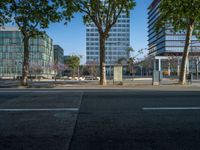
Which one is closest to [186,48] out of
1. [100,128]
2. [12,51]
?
[100,128]

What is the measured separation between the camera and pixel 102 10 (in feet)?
84.9

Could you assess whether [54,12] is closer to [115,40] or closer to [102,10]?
[102,10]

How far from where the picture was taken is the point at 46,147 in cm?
495

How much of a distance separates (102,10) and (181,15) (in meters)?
7.28

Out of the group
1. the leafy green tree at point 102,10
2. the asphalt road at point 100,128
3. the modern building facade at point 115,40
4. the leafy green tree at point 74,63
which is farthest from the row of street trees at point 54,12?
the modern building facade at point 115,40

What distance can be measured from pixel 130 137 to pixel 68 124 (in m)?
1.84

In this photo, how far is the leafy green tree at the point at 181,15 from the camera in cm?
2405

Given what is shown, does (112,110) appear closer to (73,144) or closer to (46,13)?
(73,144)

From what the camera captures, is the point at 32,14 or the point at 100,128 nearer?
the point at 100,128

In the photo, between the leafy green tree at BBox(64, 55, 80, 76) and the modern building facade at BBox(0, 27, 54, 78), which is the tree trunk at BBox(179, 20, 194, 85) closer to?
the leafy green tree at BBox(64, 55, 80, 76)

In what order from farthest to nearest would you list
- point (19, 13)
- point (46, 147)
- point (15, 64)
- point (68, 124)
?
point (15, 64), point (19, 13), point (68, 124), point (46, 147)

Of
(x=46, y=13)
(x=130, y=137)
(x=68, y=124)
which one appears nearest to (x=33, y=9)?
(x=46, y=13)

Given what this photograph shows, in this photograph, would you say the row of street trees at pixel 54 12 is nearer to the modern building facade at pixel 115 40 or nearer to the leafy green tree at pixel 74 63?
the leafy green tree at pixel 74 63

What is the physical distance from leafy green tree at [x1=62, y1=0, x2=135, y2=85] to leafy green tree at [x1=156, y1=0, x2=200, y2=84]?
11.8ft
